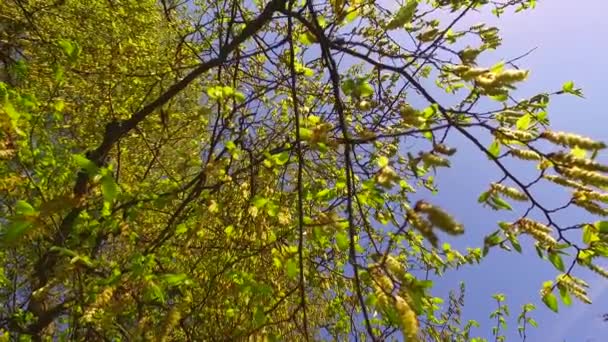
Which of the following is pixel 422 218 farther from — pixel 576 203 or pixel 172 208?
pixel 172 208

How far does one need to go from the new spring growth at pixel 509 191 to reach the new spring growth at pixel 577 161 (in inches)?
6.8

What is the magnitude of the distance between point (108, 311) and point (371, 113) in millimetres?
2789

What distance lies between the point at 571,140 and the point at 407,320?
64cm

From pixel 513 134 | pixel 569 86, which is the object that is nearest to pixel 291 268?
pixel 513 134

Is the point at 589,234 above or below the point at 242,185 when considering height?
below

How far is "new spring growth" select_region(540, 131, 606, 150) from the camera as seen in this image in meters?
1.44

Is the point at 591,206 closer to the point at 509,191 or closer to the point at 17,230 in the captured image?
the point at 509,191

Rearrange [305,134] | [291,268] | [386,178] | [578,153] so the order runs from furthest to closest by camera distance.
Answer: [291,268] < [305,134] < [578,153] < [386,178]

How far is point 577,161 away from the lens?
153 centimetres

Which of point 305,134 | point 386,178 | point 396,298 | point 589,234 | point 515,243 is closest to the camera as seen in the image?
point 396,298

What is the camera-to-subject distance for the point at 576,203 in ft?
5.62

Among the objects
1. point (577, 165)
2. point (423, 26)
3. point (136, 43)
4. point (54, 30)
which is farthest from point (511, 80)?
point (54, 30)

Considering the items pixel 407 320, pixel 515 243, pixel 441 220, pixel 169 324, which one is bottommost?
pixel 407 320

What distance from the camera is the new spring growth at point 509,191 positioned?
1.73 meters
